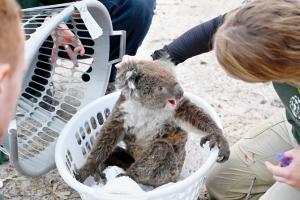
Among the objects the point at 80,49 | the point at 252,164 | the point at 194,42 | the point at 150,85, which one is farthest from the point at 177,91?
the point at 80,49

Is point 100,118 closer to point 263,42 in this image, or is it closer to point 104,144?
point 104,144

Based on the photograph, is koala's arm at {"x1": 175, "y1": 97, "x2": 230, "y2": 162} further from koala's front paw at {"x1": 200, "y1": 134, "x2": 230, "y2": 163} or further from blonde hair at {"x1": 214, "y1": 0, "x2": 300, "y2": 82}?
blonde hair at {"x1": 214, "y1": 0, "x2": 300, "y2": 82}

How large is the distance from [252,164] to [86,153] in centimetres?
57

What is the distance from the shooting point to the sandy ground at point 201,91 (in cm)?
200

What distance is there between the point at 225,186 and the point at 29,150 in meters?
0.72

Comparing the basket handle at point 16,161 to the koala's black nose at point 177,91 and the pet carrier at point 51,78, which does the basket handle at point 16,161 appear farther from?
the koala's black nose at point 177,91

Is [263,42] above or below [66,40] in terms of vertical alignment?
above

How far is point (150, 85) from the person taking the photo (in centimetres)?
151

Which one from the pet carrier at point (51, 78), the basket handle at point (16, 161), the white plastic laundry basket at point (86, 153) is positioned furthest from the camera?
the pet carrier at point (51, 78)

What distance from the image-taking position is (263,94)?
7.98ft

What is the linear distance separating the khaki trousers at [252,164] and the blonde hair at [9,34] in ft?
3.60

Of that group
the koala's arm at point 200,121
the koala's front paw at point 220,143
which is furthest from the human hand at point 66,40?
the koala's front paw at point 220,143

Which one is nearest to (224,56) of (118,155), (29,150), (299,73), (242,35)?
(242,35)

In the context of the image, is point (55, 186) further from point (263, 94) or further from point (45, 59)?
point (263, 94)
